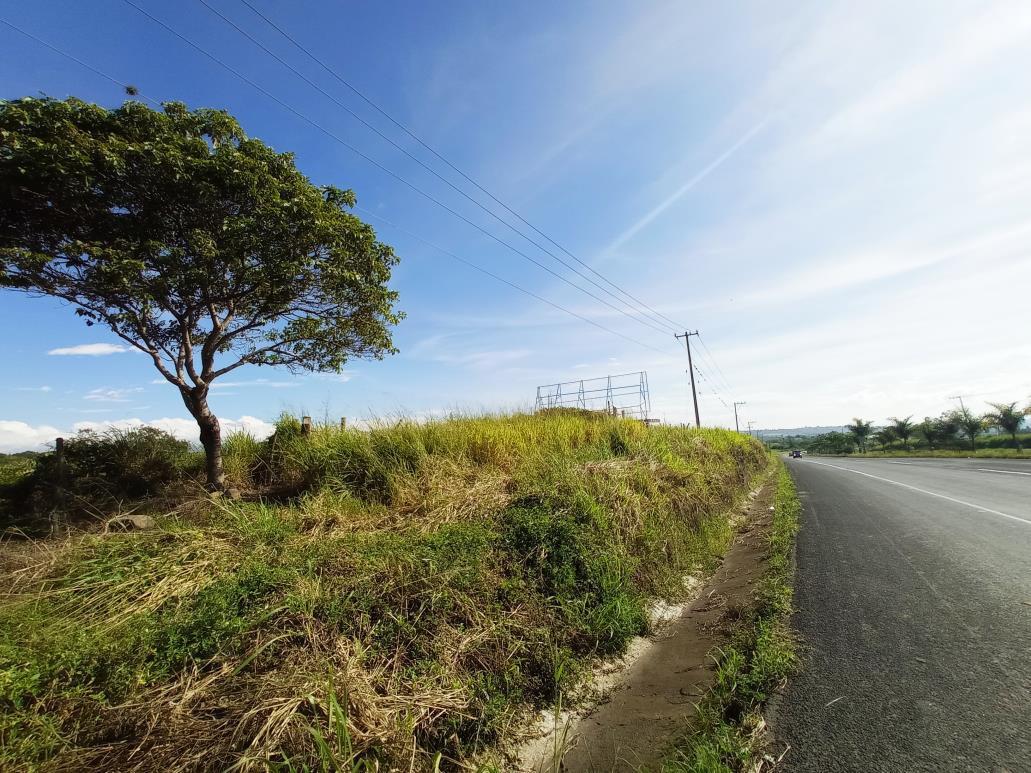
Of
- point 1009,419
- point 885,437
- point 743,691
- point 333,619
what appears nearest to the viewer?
point 333,619

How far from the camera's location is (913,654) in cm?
314

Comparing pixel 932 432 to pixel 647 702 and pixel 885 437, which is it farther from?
pixel 647 702

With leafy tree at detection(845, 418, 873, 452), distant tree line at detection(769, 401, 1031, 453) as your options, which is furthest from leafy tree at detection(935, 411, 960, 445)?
leafy tree at detection(845, 418, 873, 452)

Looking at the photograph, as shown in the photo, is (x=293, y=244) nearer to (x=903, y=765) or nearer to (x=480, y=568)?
(x=480, y=568)

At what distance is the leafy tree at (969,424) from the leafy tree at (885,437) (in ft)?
49.7

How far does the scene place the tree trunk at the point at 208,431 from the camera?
7422 millimetres

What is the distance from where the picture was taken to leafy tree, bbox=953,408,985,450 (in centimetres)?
4122

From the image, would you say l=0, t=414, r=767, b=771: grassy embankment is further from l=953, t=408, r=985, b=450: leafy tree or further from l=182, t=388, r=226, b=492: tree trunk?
l=953, t=408, r=985, b=450: leafy tree

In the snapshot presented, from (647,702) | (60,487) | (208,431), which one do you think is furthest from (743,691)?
(60,487)

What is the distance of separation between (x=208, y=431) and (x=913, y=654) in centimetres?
932

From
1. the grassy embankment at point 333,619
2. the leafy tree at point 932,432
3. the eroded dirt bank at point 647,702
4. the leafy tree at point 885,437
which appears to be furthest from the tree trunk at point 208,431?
the leafy tree at point 885,437

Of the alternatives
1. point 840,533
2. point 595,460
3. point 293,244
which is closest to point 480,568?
point 595,460

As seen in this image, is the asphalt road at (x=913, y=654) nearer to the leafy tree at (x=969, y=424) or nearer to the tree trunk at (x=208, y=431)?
the tree trunk at (x=208, y=431)

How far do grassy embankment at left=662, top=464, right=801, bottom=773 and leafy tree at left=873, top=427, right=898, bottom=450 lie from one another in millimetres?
72306
